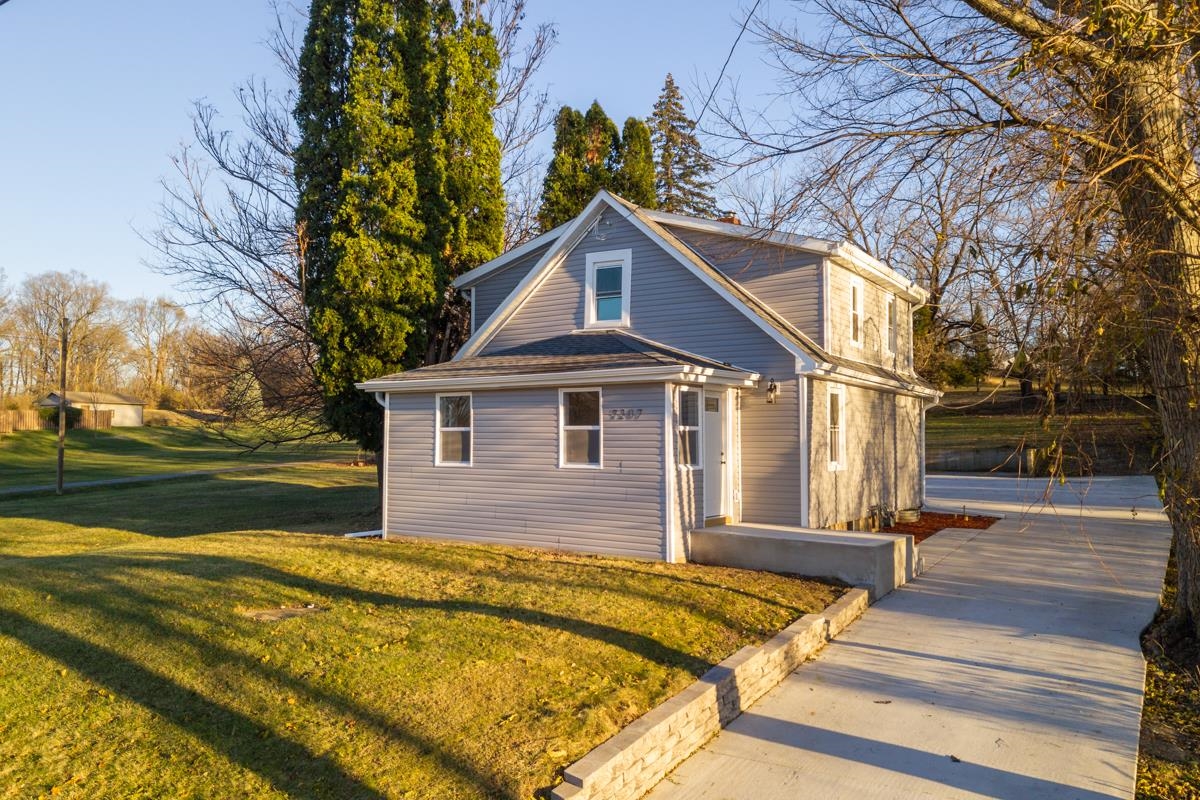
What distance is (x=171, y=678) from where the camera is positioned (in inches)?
235

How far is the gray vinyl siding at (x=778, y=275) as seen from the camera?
1447 cm

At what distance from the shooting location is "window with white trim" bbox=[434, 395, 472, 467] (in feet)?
45.8

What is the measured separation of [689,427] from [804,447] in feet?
7.15

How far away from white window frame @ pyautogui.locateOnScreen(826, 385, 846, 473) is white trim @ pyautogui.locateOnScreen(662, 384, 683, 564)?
389 centimetres

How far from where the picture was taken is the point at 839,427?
48.9 ft

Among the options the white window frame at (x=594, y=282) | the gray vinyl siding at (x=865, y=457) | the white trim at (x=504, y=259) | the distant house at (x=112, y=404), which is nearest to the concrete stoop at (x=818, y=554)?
the gray vinyl siding at (x=865, y=457)

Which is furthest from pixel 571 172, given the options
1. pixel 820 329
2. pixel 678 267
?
pixel 820 329

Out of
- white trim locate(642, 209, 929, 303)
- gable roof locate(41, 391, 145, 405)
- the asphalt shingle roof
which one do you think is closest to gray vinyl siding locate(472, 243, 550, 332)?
the asphalt shingle roof

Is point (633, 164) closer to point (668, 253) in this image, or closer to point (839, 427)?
point (668, 253)

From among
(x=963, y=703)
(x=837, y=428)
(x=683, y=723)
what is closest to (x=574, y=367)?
(x=837, y=428)

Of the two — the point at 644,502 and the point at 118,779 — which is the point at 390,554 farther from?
the point at 118,779

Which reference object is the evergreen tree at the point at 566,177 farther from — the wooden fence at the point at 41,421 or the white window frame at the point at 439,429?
the wooden fence at the point at 41,421

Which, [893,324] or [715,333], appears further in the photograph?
[893,324]

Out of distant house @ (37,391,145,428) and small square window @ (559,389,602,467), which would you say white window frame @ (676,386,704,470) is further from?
distant house @ (37,391,145,428)
